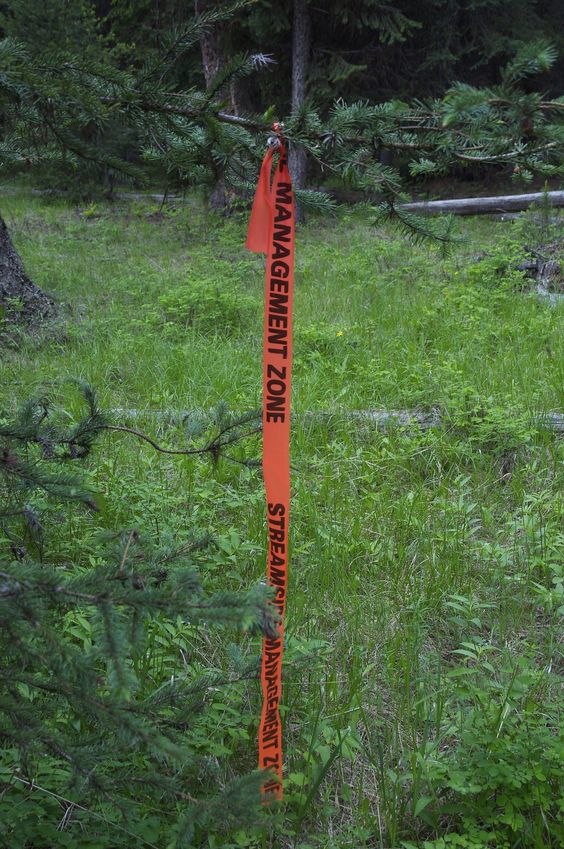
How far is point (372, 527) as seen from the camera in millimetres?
3596

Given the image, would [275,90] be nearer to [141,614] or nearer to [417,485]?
[417,485]

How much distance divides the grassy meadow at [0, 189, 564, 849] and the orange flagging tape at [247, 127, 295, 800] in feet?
0.75

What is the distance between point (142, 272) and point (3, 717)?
7.97m

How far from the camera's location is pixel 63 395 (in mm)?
5051

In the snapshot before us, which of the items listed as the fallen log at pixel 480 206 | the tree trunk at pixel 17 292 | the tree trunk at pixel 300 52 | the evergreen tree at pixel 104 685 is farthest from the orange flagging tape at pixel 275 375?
the fallen log at pixel 480 206

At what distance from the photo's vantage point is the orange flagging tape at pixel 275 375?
6.42ft

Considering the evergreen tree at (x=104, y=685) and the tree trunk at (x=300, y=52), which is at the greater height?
the tree trunk at (x=300, y=52)

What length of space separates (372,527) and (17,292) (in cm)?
481

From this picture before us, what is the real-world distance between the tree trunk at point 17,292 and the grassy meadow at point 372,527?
0.87 ft

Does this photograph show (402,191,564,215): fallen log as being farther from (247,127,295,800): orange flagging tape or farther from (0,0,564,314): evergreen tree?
(247,127,295,800): orange flagging tape

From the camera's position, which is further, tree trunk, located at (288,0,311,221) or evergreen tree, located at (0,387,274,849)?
tree trunk, located at (288,0,311,221)

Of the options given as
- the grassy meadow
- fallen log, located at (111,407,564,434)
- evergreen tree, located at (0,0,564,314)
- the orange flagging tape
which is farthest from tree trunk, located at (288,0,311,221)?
the orange flagging tape

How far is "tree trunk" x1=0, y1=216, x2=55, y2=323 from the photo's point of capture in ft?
22.3

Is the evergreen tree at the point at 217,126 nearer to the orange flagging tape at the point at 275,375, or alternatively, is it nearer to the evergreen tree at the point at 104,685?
the orange flagging tape at the point at 275,375
